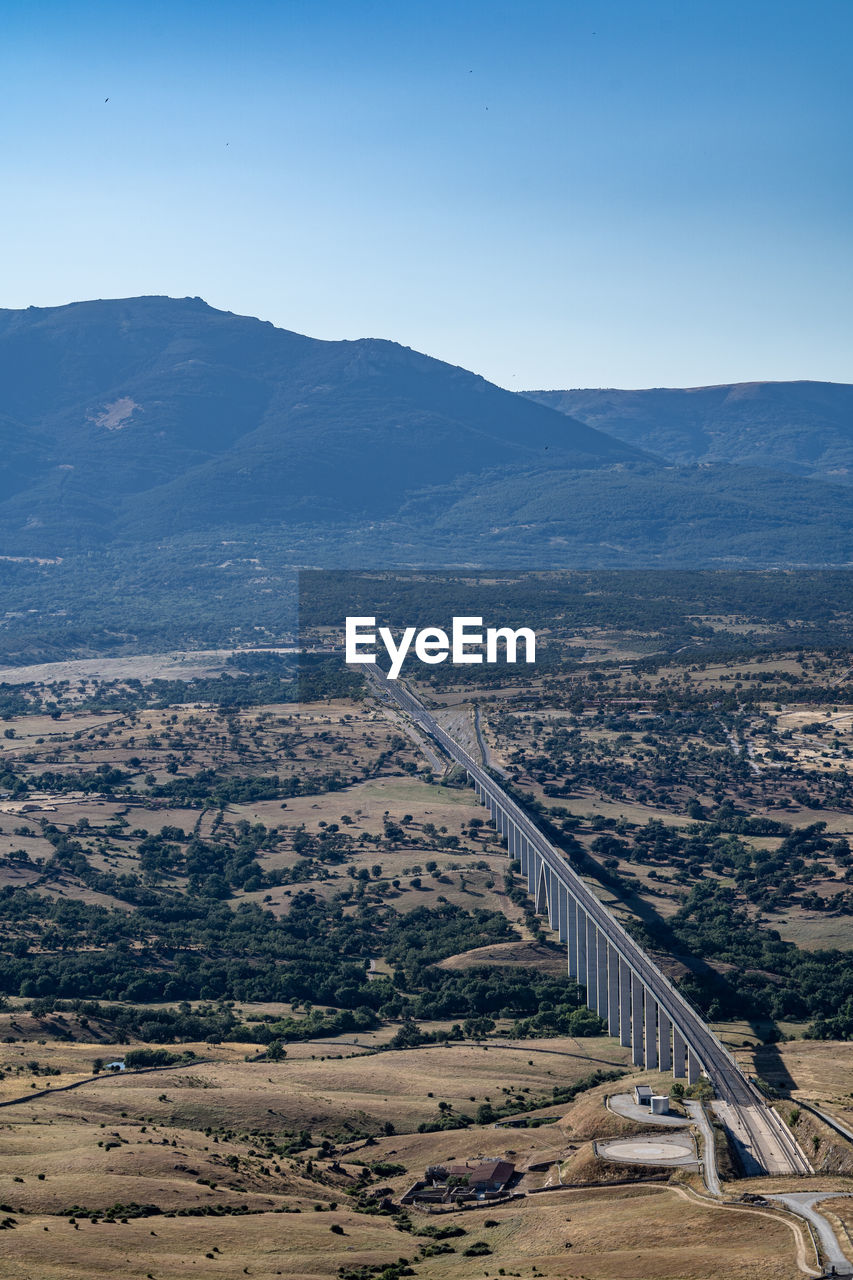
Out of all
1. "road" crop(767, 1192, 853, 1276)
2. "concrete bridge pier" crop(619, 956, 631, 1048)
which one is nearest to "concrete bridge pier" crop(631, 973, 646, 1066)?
"concrete bridge pier" crop(619, 956, 631, 1048)

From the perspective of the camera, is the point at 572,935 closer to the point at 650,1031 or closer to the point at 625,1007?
the point at 625,1007

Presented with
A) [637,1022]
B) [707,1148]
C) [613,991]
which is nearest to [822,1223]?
[707,1148]

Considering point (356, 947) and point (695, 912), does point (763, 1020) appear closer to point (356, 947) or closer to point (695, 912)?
point (695, 912)

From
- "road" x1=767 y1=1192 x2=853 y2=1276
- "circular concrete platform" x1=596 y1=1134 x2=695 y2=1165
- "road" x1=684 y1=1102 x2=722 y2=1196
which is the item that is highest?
"road" x1=767 y1=1192 x2=853 y2=1276

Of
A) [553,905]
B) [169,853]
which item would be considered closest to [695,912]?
[553,905]

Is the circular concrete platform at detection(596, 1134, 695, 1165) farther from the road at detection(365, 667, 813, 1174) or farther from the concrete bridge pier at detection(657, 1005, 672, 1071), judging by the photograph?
the concrete bridge pier at detection(657, 1005, 672, 1071)
